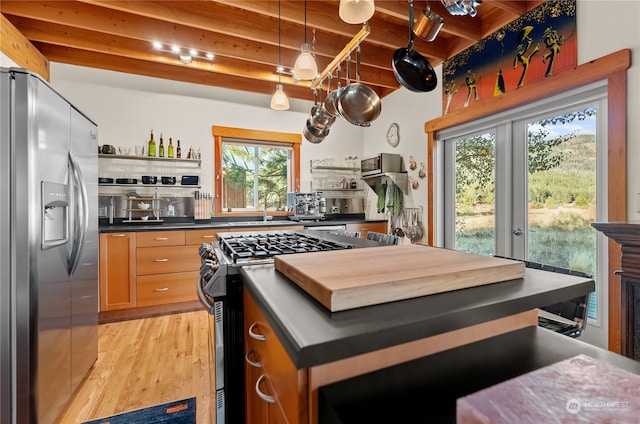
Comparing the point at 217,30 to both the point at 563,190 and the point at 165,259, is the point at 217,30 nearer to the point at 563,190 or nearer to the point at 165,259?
the point at 165,259

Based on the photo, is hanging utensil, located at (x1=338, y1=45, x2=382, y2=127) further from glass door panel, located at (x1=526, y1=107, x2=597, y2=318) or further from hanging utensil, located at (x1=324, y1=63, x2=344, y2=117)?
glass door panel, located at (x1=526, y1=107, x2=597, y2=318)

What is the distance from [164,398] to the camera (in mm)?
1796

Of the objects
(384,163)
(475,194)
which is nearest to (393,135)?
(384,163)

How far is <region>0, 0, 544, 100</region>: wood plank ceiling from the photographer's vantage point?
250 cm

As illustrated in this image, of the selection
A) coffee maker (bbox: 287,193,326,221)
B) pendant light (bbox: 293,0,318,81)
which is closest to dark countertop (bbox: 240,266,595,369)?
pendant light (bbox: 293,0,318,81)

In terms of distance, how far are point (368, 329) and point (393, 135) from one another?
401 centimetres

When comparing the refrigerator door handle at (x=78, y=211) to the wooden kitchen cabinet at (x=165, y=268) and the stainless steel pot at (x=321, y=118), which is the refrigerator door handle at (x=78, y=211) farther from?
the stainless steel pot at (x=321, y=118)

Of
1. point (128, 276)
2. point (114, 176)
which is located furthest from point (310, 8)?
point (128, 276)

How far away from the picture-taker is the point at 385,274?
29.9 inches

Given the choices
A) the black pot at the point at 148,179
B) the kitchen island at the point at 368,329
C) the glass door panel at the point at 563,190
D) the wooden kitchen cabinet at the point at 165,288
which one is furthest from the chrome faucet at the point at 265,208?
the kitchen island at the point at 368,329

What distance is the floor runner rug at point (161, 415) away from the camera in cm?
160

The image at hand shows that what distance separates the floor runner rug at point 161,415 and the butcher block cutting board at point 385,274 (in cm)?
126

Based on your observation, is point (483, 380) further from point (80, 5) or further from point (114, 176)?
point (114, 176)

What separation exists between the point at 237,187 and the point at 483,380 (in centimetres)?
400
